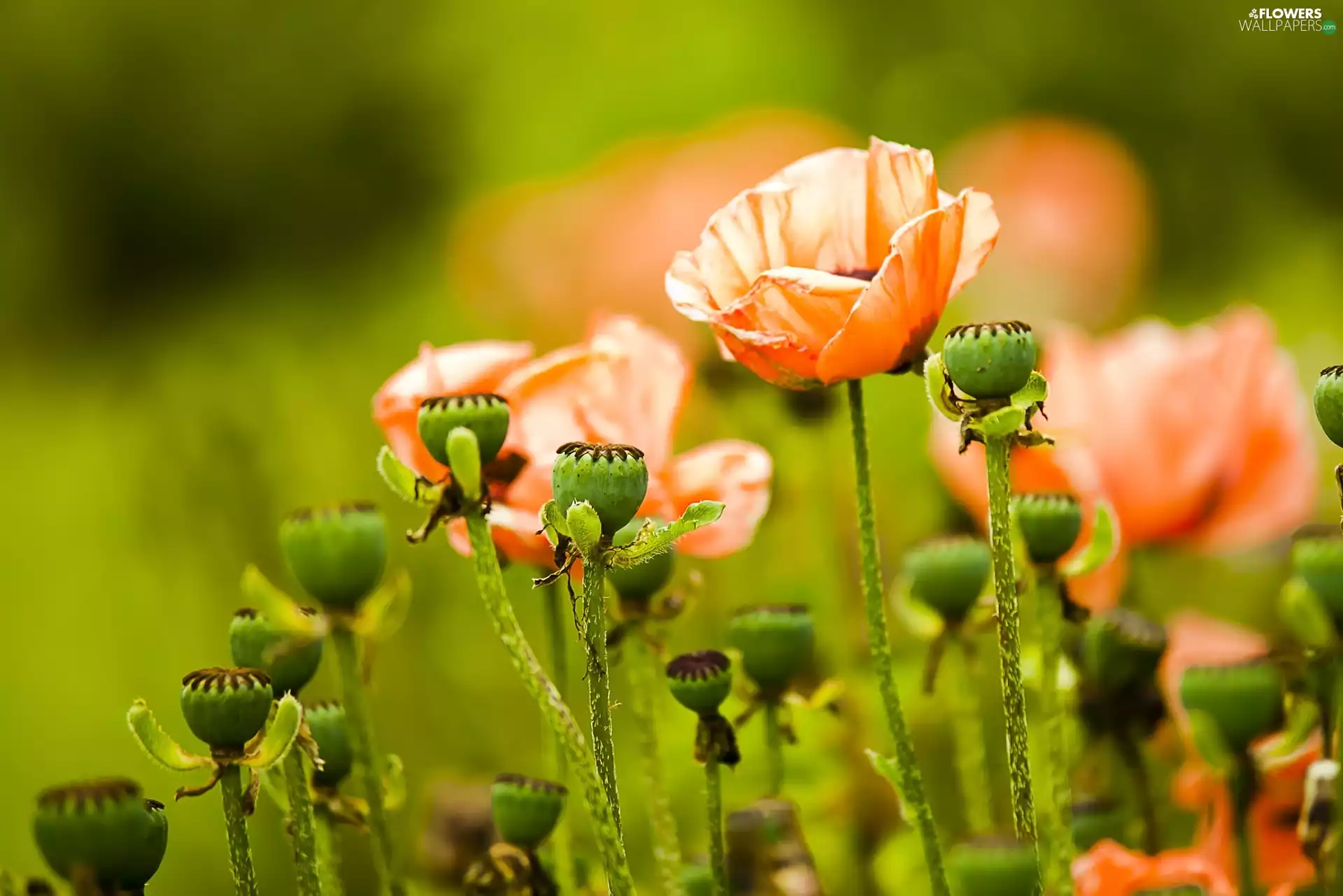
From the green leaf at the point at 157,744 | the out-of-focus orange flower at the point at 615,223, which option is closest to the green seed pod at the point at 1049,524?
the green leaf at the point at 157,744

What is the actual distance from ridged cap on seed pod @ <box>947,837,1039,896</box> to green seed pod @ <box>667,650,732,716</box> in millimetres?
79

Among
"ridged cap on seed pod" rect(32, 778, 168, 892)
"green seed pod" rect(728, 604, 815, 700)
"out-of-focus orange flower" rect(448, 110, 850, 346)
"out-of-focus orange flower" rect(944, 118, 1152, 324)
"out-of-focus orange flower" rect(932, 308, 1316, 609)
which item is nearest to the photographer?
"ridged cap on seed pod" rect(32, 778, 168, 892)

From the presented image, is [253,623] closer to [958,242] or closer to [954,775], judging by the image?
[958,242]

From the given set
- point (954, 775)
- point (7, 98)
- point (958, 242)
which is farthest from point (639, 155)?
point (958, 242)

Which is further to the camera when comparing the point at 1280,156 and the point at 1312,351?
the point at 1280,156

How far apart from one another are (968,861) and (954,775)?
521 millimetres

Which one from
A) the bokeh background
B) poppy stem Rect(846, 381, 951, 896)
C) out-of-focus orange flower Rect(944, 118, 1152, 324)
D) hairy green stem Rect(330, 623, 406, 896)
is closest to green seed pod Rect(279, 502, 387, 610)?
hairy green stem Rect(330, 623, 406, 896)

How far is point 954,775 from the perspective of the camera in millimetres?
829

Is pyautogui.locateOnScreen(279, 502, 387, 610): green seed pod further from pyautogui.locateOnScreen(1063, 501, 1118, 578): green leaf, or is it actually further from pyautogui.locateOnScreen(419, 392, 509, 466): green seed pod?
pyautogui.locateOnScreen(1063, 501, 1118, 578): green leaf

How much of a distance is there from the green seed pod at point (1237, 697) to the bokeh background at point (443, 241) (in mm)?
373

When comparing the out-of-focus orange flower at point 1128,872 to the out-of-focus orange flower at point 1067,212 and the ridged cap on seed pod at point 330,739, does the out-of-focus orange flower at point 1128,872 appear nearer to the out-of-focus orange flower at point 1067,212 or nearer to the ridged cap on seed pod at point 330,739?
the ridged cap on seed pod at point 330,739

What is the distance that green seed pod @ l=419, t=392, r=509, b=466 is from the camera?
0.36 m

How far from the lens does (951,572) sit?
0.44 m

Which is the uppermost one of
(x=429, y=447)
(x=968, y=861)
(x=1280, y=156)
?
(x=1280, y=156)
